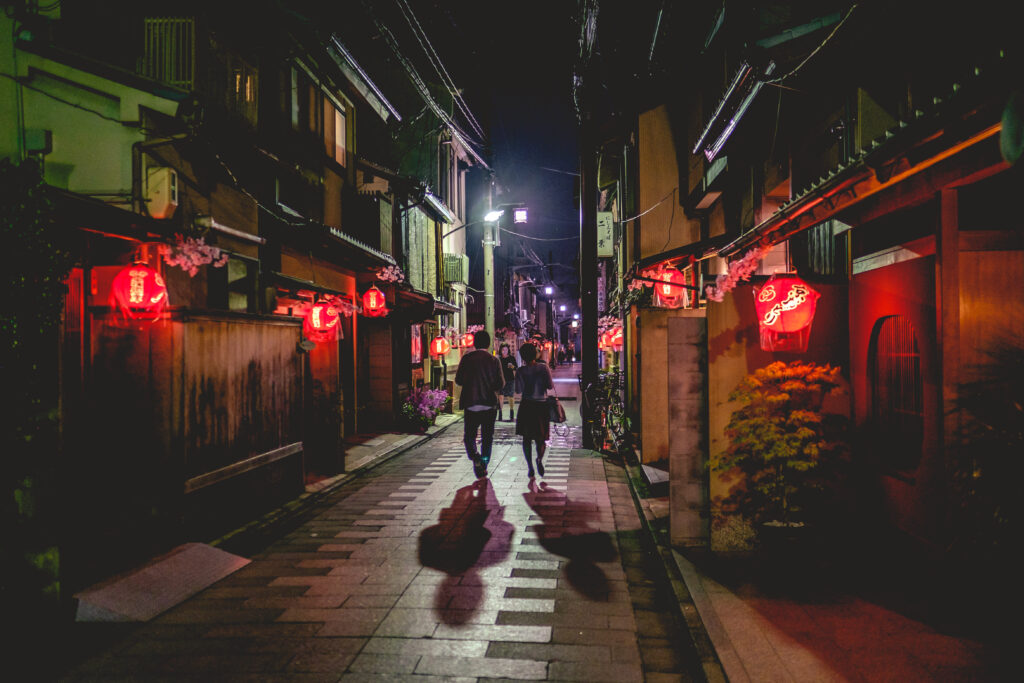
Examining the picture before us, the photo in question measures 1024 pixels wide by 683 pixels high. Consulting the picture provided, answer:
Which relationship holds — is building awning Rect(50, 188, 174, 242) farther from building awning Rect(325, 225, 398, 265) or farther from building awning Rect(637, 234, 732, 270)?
building awning Rect(637, 234, 732, 270)

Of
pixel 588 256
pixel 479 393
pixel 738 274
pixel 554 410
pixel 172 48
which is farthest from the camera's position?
pixel 588 256

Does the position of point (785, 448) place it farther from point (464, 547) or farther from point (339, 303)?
point (339, 303)

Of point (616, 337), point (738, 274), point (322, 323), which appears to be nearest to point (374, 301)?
point (322, 323)

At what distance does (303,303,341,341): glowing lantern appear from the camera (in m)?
12.5

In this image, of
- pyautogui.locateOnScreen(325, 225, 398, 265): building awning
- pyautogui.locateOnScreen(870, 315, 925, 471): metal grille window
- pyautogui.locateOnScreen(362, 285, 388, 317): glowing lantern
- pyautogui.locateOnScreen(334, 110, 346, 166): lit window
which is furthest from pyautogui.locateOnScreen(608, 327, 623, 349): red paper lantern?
pyautogui.locateOnScreen(870, 315, 925, 471): metal grille window

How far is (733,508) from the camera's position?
22.3 feet

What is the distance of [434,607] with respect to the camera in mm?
5645

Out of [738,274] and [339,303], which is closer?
[738,274]

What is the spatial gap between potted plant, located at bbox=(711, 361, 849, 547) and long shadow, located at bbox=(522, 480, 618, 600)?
1911 mm

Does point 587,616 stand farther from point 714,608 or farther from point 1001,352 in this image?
point 1001,352

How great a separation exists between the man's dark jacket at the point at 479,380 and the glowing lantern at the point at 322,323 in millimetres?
3868

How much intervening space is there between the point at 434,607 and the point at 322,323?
8.39m

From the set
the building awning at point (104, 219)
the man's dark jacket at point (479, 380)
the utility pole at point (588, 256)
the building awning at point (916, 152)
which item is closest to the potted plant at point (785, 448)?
the building awning at point (916, 152)

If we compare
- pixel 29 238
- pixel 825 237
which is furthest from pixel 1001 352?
pixel 29 238
